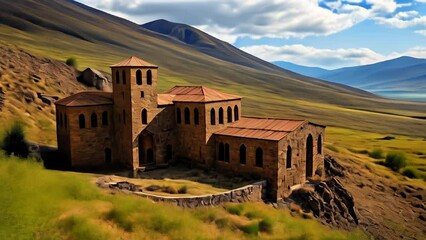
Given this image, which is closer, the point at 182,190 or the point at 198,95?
the point at 182,190

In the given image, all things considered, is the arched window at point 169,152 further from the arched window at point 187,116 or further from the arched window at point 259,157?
the arched window at point 259,157

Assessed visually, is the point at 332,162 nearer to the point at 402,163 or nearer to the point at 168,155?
the point at 402,163

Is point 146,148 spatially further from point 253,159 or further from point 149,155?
point 253,159

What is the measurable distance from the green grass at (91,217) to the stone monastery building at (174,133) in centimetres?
918

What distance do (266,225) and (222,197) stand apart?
264 inches

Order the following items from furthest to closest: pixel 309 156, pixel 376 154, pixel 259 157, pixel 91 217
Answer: pixel 376 154 → pixel 309 156 → pixel 259 157 → pixel 91 217

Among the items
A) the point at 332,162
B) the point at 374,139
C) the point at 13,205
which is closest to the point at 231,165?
the point at 332,162

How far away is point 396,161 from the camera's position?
6794cm

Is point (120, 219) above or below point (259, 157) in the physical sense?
below

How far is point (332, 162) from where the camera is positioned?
6003 centimetres

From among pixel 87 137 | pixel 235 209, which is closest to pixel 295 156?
pixel 235 209

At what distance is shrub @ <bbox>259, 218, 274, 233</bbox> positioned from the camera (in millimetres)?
31909

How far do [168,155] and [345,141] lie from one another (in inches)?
2228

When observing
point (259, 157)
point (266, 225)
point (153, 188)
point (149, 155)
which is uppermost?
point (259, 157)
